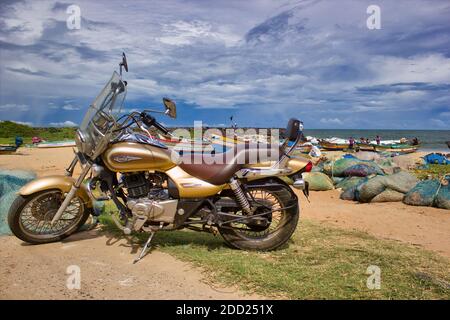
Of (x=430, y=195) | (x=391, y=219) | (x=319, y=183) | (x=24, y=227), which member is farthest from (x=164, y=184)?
(x=319, y=183)

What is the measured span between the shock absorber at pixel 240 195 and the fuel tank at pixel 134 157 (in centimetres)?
77

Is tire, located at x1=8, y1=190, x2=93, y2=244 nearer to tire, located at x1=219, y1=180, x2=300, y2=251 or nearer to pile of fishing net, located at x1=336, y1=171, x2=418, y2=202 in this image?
tire, located at x1=219, y1=180, x2=300, y2=251

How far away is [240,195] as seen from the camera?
465cm

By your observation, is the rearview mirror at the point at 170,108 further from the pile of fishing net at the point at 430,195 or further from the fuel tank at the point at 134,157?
the pile of fishing net at the point at 430,195

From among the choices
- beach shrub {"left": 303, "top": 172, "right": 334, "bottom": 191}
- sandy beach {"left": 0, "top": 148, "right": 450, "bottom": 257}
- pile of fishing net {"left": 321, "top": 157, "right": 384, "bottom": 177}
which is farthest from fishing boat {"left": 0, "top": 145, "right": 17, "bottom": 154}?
sandy beach {"left": 0, "top": 148, "right": 450, "bottom": 257}

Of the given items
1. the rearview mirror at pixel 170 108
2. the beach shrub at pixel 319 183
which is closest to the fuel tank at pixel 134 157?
the rearview mirror at pixel 170 108

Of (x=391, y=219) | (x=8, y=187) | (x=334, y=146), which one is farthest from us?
(x=334, y=146)

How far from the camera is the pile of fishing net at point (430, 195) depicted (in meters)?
8.38

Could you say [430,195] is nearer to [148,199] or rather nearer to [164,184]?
[164,184]

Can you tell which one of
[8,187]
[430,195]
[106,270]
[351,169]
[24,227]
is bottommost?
[106,270]

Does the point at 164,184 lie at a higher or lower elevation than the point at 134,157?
lower

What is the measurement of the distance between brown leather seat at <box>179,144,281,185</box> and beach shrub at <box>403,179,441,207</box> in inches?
214

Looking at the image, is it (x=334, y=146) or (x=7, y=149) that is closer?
(x=7, y=149)

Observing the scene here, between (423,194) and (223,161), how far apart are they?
6053 mm
